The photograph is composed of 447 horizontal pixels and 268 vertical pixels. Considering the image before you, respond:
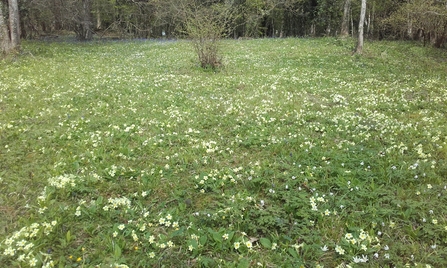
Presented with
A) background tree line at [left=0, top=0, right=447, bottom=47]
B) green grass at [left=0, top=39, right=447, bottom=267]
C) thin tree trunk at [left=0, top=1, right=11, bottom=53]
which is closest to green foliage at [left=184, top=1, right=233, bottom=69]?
green grass at [left=0, top=39, right=447, bottom=267]

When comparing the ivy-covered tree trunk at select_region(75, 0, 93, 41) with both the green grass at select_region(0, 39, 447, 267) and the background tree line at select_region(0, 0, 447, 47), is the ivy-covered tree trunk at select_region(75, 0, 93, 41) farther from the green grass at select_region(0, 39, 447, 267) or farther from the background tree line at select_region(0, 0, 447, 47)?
the green grass at select_region(0, 39, 447, 267)

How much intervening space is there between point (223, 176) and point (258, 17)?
34.0 m

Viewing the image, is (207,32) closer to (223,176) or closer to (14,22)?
(223,176)

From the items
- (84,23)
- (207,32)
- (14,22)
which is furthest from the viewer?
(84,23)

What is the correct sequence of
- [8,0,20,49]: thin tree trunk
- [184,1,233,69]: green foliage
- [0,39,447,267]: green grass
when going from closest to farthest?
[0,39,447,267]: green grass
[184,1,233,69]: green foliage
[8,0,20,49]: thin tree trunk

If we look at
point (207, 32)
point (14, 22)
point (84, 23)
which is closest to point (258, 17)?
point (84, 23)

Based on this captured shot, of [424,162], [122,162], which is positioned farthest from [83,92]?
[424,162]

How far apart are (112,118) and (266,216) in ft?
18.1

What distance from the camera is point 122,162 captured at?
587cm

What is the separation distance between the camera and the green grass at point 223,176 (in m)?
3.67

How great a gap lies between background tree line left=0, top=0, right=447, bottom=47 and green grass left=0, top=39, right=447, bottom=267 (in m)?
14.2

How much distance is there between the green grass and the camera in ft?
12.0

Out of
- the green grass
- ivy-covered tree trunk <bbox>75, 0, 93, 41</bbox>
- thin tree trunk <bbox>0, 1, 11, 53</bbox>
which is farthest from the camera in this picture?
ivy-covered tree trunk <bbox>75, 0, 93, 41</bbox>

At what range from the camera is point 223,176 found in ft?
17.1
